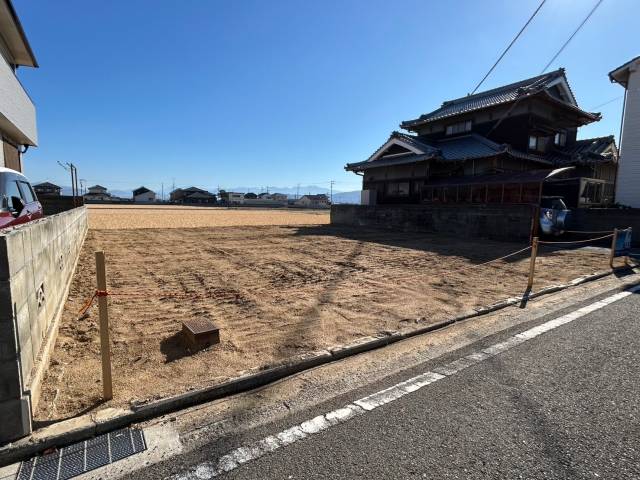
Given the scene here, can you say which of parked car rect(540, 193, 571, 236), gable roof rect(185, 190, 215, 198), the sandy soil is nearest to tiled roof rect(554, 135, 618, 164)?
parked car rect(540, 193, 571, 236)

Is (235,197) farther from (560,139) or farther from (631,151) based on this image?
(631,151)

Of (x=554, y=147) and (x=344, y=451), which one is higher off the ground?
(x=554, y=147)

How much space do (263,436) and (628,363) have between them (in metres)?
3.74

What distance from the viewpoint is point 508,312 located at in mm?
5145

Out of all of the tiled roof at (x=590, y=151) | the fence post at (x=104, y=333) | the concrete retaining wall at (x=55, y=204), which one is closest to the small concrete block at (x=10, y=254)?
the fence post at (x=104, y=333)

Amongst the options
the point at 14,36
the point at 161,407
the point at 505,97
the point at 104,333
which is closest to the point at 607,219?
the point at 505,97

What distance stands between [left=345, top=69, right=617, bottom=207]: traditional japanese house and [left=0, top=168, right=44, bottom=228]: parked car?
54.9ft

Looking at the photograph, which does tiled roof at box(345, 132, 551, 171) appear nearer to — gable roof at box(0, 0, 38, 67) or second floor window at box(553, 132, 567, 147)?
second floor window at box(553, 132, 567, 147)

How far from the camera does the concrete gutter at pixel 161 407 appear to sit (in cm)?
220

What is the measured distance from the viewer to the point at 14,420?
87.5 inches

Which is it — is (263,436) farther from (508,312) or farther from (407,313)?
(508,312)

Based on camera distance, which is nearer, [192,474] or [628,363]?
[192,474]

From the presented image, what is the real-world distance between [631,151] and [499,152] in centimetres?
547

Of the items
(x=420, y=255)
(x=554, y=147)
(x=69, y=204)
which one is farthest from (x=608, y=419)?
(x=554, y=147)
